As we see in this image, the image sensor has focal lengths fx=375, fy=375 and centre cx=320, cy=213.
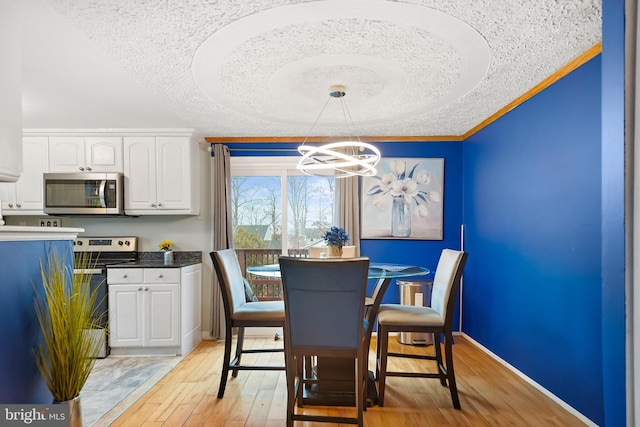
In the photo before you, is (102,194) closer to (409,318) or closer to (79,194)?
(79,194)

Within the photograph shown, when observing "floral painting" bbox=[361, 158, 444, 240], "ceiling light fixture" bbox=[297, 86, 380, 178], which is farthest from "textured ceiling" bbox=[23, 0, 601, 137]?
"floral painting" bbox=[361, 158, 444, 240]

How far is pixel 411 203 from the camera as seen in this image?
4.31 m

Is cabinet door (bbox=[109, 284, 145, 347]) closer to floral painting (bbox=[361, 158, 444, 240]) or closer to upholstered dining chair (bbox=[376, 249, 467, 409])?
upholstered dining chair (bbox=[376, 249, 467, 409])

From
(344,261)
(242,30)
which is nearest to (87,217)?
(242,30)

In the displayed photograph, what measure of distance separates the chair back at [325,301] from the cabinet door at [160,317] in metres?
1.97

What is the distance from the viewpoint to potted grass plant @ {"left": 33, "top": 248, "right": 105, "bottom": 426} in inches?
70.1

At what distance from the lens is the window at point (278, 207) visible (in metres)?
4.41

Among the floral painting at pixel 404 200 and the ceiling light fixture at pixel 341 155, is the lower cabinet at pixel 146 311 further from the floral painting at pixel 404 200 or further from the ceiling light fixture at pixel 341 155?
the floral painting at pixel 404 200

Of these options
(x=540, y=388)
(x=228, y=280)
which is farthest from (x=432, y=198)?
(x=228, y=280)

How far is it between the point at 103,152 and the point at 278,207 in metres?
1.95

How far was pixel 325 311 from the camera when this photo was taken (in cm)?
206

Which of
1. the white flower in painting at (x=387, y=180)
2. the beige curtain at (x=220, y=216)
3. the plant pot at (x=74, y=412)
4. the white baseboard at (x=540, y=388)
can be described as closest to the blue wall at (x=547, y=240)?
the white baseboard at (x=540, y=388)

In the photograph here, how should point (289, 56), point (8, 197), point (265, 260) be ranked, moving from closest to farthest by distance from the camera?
1. point (289, 56)
2. point (8, 197)
3. point (265, 260)

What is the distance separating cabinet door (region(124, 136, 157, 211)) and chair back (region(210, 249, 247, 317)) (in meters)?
1.56
